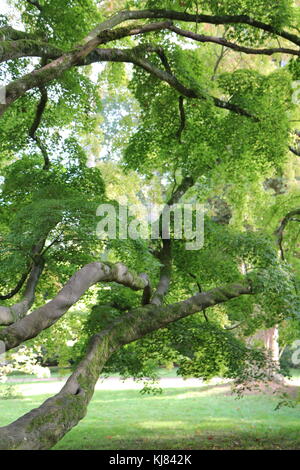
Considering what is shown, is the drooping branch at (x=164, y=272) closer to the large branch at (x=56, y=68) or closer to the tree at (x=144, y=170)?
the tree at (x=144, y=170)

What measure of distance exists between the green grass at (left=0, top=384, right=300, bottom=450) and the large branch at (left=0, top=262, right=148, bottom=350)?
718 centimetres

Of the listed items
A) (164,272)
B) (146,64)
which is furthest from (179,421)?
(146,64)

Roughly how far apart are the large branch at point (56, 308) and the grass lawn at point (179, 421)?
23.8 feet

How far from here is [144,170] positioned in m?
11.8

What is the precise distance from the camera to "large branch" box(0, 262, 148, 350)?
4.47m

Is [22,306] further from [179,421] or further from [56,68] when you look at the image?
[179,421]

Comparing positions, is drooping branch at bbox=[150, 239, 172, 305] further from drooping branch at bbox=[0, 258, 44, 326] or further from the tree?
drooping branch at bbox=[0, 258, 44, 326]

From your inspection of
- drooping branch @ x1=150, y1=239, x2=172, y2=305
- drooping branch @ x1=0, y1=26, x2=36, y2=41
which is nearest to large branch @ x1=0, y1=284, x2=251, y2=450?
drooping branch @ x1=150, y1=239, x2=172, y2=305

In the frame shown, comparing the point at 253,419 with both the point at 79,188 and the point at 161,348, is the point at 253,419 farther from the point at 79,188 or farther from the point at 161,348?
the point at 79,188

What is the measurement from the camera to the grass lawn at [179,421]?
1173 centimetres

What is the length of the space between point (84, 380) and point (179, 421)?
404 inches

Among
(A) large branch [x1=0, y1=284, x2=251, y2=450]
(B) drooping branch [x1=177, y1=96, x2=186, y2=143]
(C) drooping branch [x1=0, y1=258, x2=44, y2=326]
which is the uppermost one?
(B) drooping branch [x1=177, y1=96, x2=186, y2=143]

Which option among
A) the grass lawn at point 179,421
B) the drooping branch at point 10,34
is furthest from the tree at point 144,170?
the grass lawn at point 179,421
